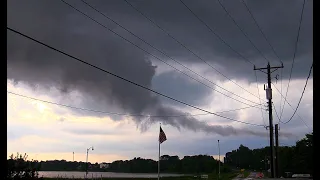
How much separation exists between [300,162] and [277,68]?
90877 mm

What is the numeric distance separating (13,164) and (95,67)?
1166cm

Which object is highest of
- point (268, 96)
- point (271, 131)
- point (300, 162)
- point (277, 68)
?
point (277, 68)
